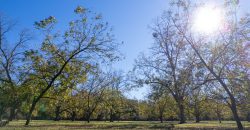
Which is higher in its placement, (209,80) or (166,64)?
(166,64)

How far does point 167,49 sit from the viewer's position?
5278 cm

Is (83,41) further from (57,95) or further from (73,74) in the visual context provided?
(57,95)

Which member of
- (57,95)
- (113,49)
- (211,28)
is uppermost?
(211,28)

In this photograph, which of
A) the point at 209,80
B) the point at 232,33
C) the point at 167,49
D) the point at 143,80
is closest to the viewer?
the point at 232,33

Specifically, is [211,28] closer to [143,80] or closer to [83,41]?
[83,41]

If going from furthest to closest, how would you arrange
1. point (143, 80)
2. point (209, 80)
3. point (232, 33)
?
point (143, 80) → point (209, 80) → point (232, 33)

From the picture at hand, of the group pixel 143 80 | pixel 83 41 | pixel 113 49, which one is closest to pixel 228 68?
pixel 113 49

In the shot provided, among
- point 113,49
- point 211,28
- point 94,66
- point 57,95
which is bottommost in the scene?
point 57,95

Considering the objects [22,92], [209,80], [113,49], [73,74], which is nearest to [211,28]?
[209,80]

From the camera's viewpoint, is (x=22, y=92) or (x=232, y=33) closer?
(x=232, y=33)

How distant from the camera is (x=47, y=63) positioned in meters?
32.0

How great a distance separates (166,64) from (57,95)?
26519 millimetres

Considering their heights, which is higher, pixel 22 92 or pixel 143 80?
pixel 143 80

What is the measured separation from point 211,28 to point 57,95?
18.6m
